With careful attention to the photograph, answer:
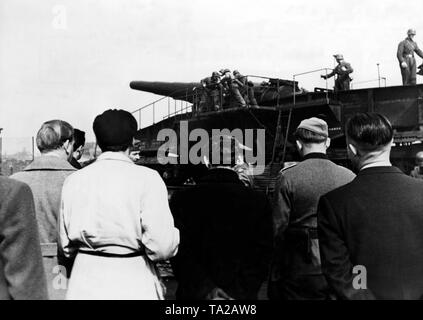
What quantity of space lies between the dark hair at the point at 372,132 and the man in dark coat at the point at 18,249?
172 cm

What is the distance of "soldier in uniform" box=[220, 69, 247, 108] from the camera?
12.6 metres

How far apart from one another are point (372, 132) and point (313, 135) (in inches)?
37.3

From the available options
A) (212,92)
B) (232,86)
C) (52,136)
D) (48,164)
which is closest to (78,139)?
(52,136)

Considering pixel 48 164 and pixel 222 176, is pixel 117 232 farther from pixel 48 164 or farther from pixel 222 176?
pixel 48 164

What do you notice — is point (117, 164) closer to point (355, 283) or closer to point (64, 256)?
point (64, 256)

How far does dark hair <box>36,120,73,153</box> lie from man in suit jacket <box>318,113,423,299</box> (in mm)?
2079

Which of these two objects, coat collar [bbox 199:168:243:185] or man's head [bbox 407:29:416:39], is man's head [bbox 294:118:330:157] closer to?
coat collar [bbox 199:168:243:185]

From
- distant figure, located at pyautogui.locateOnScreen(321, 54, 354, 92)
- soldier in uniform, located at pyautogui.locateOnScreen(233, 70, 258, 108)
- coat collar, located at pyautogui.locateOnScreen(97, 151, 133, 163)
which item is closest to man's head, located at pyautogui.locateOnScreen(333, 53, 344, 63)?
distant figure, located at pyautogui.locateOnScreen(321, 54, 354, 92)

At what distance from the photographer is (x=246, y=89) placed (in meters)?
12.9

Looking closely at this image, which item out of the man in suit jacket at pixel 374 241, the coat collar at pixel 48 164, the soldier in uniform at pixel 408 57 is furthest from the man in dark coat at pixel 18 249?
the soldier in uniform at pixel 408 57

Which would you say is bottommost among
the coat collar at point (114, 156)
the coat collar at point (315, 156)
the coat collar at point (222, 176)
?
the coat collar at point (222, 176)

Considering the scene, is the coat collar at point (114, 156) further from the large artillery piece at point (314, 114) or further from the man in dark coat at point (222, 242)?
the large artillery piece at point (314, 114)

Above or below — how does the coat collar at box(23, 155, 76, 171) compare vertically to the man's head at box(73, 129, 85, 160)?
below

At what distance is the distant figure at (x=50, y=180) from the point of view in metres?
3.25
